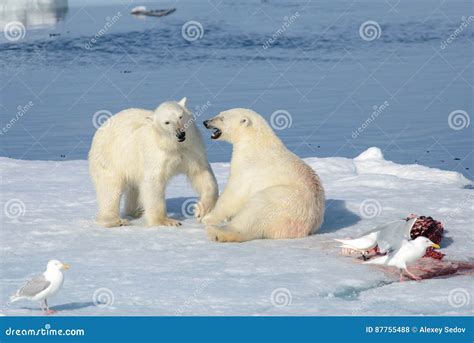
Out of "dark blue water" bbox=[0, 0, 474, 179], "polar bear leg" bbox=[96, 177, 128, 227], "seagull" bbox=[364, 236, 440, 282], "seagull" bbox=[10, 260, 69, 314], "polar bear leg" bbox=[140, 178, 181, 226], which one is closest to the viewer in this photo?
"seagull" bbox=[10, 260, 69, 314]

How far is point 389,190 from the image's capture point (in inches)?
353

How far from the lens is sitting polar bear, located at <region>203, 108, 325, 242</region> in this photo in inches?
273

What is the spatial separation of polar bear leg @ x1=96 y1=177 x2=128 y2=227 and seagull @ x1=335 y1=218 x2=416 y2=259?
2256mm

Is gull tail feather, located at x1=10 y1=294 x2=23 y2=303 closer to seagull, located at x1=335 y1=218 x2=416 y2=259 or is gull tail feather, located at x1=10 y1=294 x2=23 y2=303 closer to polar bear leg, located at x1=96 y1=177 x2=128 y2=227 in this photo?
seagull, located at x1=335 y1=218 x2=416 y2=259

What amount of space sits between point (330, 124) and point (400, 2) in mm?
21567

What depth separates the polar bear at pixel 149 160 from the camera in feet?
24.2

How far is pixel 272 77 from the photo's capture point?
757 inches

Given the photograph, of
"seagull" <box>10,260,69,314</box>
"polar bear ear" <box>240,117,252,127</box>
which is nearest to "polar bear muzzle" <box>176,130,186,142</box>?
"polar bear ear" <box>240,117,252,127</box>

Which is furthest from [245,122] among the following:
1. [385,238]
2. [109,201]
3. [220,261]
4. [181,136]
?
[385,238]

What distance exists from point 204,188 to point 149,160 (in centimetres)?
52

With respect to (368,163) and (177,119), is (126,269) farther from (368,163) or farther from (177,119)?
(368,163)

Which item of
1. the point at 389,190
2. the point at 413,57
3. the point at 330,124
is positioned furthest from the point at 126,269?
the point at 413,57

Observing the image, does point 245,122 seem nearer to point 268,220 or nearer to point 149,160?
point 149,160

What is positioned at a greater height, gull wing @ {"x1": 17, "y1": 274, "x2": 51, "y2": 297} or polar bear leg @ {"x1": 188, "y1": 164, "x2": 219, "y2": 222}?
polar bear leg @ {"x1": 188, "y1": 164, "x2": 219, "y2": 222}
